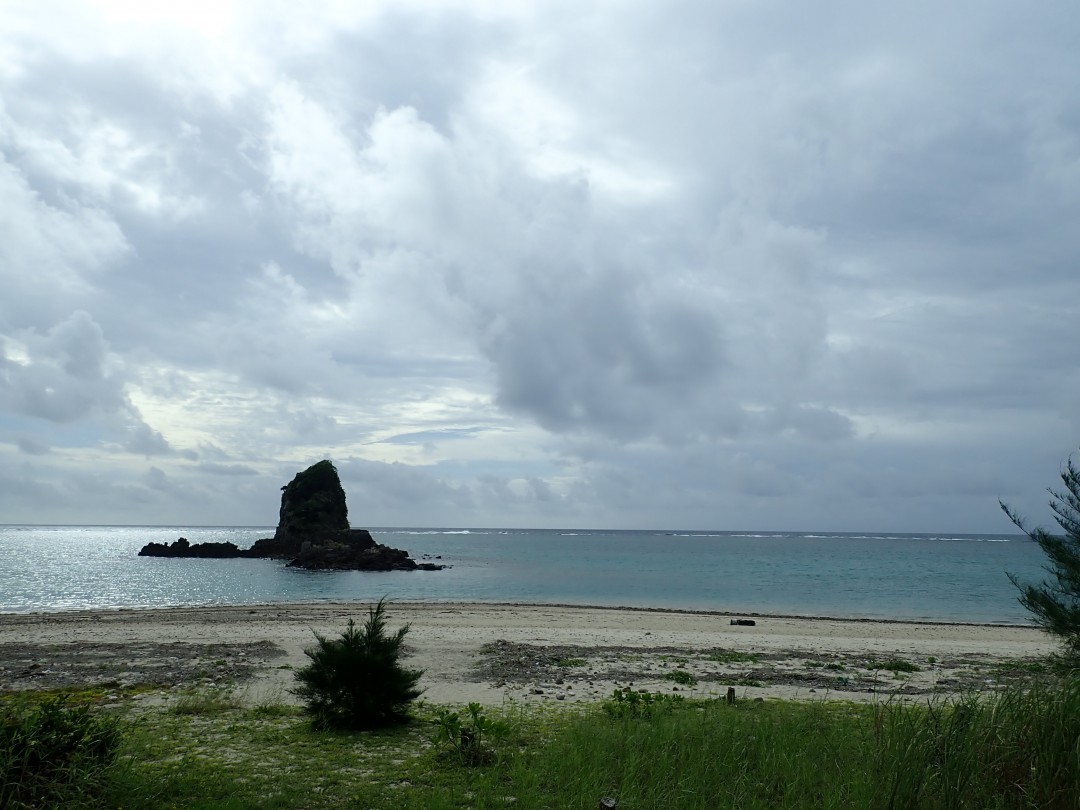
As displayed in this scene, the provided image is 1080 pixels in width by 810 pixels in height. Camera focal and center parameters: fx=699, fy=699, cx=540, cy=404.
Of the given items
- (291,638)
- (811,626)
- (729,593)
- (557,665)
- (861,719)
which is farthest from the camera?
(729,593)

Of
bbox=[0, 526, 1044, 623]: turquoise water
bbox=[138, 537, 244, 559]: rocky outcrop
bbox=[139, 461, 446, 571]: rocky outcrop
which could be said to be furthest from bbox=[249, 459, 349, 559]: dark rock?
bbox=[0, 526, 1044, 623]: turquoise water

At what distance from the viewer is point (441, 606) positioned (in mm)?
45438

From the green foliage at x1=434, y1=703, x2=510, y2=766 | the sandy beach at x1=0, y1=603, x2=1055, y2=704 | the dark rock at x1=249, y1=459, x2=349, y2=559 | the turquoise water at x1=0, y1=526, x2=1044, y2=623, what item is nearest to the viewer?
the green foliage at x1=434, y1=703, x2=510, y2=766

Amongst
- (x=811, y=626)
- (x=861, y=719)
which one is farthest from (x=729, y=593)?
(x=861, y=719)

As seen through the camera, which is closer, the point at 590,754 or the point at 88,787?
the point at 88,787

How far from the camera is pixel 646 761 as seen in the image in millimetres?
8773

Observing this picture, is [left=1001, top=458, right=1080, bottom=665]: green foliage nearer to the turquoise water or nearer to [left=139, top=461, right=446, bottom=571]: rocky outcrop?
the turquoise water

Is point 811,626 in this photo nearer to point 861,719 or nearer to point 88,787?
point 861,719

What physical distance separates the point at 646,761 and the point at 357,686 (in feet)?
17.6

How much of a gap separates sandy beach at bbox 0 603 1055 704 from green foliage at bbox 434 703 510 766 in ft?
15.9

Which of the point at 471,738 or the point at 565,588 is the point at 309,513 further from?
the point at 471,738

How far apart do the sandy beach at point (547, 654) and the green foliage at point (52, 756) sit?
282 inches

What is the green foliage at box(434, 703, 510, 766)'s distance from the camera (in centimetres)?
950

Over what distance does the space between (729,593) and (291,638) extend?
43.7m
